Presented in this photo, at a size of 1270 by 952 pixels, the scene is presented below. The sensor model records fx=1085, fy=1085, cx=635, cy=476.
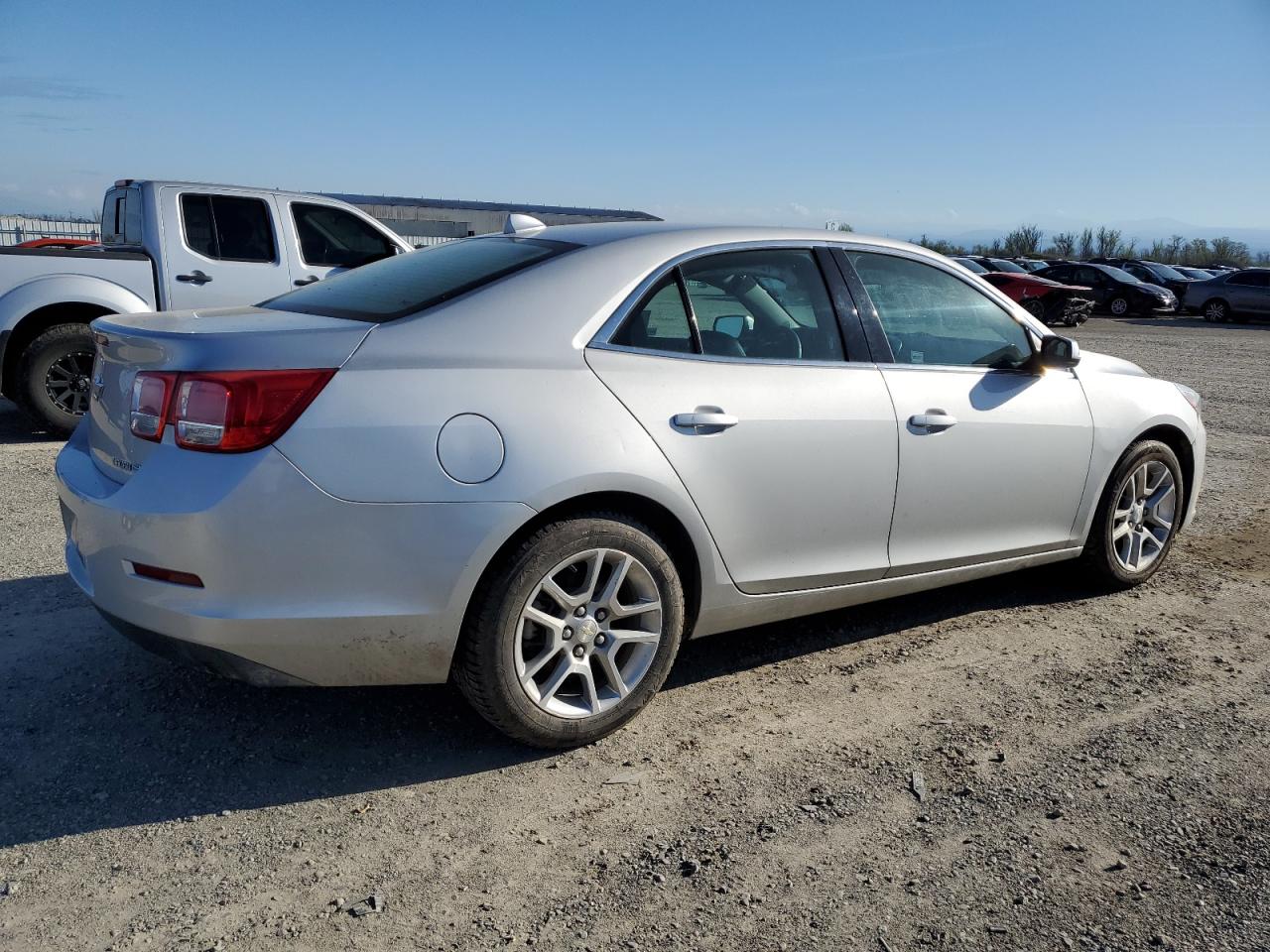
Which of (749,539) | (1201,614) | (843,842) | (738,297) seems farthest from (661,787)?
(1201,614)

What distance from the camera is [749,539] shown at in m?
3.61

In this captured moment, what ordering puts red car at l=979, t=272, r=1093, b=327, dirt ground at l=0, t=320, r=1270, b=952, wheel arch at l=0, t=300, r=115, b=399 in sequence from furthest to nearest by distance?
red car at l=979, t=272, r=1093, b=327, wheel arch at l=0, t=300, r=115, b=399, dirt ground at l=0, t=320, r=1270, b=952

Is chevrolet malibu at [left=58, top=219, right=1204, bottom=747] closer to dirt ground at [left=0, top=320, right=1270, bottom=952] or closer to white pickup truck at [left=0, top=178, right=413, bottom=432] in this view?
dirt ground at [left=0, top=320, right=1270, bottom=952]

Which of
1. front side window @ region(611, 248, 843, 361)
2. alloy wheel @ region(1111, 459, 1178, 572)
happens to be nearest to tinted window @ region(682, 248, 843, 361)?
front side window @ region(611, 248, 843, 361)

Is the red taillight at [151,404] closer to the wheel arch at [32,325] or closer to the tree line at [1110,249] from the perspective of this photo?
the wheel arch at [32,325]

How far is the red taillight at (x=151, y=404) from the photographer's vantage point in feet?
9.65

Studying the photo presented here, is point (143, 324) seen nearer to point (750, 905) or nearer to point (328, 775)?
point (328, 775)

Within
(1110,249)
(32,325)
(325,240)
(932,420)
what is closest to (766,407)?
(932,420)

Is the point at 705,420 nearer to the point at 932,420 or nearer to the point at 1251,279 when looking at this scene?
the point at 932,420

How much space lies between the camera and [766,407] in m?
3.61

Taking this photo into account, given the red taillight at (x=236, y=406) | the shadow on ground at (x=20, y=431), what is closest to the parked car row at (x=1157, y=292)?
the shadow on ground at (x=20, y=431)

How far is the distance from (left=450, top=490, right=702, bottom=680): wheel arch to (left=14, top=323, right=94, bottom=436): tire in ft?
18.9

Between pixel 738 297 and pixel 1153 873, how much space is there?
217cm

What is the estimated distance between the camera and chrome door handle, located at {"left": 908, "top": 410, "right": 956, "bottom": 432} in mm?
3975
